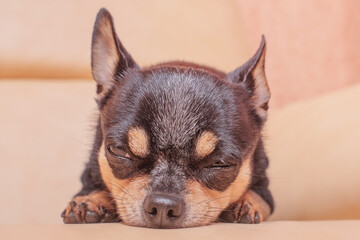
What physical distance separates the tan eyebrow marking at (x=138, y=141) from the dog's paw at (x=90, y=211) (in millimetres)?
195

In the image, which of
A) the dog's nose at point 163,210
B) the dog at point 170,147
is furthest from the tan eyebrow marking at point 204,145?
the dog's nose at point 163,210

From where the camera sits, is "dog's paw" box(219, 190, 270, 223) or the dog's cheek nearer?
the dog's cheek

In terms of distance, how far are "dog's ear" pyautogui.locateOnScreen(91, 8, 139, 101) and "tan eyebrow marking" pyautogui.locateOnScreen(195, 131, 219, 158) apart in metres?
0.35

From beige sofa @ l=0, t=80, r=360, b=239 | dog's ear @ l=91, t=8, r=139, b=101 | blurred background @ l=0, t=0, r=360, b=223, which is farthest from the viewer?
blurred background @ l=0, t=0, r=360, b=223

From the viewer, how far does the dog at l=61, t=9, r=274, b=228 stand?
4.04 ft

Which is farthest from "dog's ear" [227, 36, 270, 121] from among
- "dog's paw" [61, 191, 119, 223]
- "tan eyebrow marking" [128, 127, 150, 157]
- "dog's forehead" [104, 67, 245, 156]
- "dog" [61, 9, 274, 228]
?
"dog's paw" [61, 191, 119, 223]

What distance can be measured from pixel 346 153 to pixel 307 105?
1.50ft

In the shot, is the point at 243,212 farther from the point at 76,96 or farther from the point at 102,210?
the point at 76,96

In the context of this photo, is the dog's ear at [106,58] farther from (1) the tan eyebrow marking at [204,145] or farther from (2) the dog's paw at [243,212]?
(2) the dog's paw at [243,212]

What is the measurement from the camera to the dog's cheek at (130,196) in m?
1.23

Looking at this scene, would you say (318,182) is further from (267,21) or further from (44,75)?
(267,21)

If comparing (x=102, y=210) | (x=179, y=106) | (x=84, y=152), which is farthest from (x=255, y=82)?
(x=84, y=152)

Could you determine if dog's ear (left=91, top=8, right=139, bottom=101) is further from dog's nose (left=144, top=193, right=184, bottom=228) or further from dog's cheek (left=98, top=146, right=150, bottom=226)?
dog's nose (left=144, top=193, right=184, bottom=228)

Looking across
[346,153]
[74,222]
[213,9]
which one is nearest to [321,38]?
[213,9]
